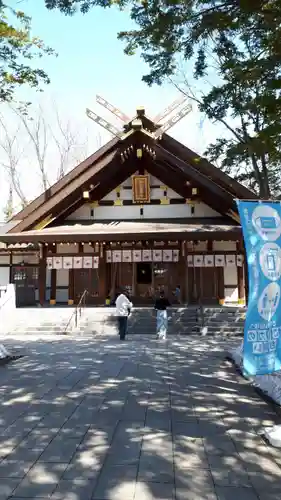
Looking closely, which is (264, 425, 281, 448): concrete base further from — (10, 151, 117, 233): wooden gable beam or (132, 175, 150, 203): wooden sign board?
(132, 175, 150, 203): wooden sign board

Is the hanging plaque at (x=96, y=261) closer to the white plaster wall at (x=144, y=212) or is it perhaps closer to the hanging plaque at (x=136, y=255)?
the hanging plaque at (x=136, y=255)

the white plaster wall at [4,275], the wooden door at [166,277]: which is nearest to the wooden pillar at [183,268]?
the wooden door at [166,277]

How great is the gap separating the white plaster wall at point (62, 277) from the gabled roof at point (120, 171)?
306 cm

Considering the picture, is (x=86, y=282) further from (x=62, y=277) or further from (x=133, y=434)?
(x=133, y=434)

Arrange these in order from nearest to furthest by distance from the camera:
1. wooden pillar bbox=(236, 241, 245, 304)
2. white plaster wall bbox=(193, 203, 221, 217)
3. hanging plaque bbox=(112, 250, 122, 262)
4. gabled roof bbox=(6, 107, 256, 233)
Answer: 1. gabled roof bbox=(6, 107, 256, 233)
2. hanging plaque bbox=(112, 250, 122, 262)
3. wooden pillar bbox=(236, 241, 245, 304)
4. white plaster wall bbox=(193, 203, 221, 217)

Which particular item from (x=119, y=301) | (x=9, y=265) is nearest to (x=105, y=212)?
(x=9, y=265)

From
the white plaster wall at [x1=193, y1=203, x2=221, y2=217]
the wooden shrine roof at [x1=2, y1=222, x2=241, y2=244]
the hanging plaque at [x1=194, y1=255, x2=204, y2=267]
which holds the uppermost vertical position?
the white plaster wall at [x1=193, y1=203, x2=221, y2=217]

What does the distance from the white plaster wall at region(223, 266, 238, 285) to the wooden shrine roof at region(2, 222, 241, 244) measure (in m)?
2.97

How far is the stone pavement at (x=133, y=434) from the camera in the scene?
2969 millimetres

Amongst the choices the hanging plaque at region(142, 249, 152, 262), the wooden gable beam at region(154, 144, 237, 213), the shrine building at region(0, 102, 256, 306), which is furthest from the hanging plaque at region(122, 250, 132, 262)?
the wooden gable beam at region(154, 144, 237, 213)

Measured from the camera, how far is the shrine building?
52.6 ft

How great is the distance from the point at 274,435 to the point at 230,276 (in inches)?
577

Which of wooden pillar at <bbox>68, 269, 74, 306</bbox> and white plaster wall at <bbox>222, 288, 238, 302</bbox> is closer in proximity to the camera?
wooden pillar at <bbox>68, 269, 74, 306</bbox>

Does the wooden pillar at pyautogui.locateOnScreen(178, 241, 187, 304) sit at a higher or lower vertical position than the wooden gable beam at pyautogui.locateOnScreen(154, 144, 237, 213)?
lower
